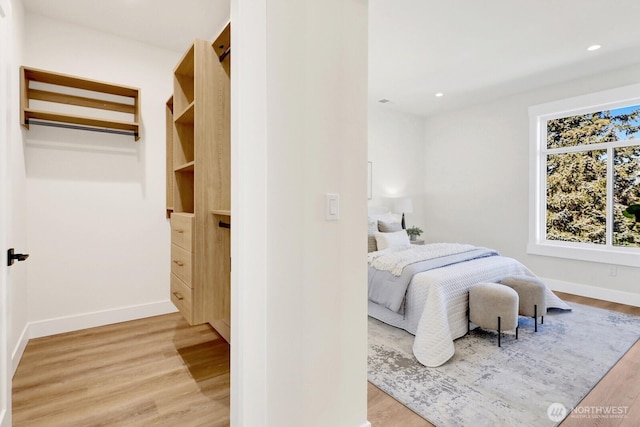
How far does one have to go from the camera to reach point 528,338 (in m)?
2.80

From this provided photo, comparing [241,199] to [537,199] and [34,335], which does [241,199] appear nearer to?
[34,335]

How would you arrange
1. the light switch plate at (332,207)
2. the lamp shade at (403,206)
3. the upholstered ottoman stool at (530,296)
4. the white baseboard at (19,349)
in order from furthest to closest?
the lamp shade at (403,206) → the upholstered ottoman stool at (530,296) → the white baseboard at (19,349) → the light switch plate at (332,207)

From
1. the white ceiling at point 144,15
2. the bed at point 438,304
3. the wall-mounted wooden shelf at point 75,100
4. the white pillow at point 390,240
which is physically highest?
the white ceiling at point 144,15

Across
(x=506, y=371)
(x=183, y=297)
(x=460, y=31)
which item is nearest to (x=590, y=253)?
(x=506, y=371)

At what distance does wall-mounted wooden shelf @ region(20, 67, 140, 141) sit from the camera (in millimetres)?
2633

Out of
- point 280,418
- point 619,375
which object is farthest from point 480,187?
point 280,418

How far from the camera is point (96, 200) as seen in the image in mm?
3051

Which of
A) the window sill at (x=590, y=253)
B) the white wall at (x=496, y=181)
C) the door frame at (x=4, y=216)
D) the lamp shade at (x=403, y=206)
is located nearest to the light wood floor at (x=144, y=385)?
the door frame at (x=4, y=216)

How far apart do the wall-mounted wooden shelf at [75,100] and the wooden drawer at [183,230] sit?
1.28 meters

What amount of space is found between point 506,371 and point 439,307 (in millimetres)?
594

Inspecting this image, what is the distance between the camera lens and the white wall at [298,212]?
1.24 m

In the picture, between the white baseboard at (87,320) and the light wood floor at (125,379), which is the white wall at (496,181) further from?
the white baseboard at (87,320)

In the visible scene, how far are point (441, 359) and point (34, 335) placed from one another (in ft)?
11.1

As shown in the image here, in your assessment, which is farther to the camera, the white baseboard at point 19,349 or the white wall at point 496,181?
the white wall at point 496,181
